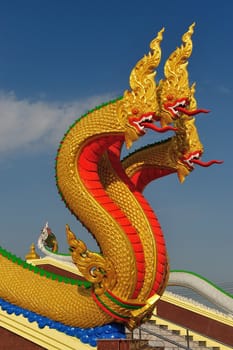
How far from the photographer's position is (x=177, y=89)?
7102mm

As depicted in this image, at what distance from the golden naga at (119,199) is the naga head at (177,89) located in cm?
1

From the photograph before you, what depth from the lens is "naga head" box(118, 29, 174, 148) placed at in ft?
22.8

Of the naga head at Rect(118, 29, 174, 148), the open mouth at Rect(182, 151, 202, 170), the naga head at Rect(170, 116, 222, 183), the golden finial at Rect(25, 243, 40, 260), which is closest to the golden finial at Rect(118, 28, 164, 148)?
the naga head at Rect(118, 29, 174, 148)

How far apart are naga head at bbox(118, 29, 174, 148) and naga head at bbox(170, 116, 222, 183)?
807mm

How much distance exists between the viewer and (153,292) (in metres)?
7.30

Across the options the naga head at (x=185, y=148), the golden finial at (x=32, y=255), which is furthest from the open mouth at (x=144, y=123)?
the golden finial at (x=32, y=255)

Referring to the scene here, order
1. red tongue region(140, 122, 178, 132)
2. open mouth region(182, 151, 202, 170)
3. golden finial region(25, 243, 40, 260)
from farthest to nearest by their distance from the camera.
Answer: golden finial region(25, 243, 40, 260) → open mouth region(182, 151, 202, 170) → red tongue region(140, 122, 178, 132)

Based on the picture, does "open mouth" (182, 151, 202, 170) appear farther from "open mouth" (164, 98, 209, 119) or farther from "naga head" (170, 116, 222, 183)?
"open mouth" (164, 98, 209, 119)

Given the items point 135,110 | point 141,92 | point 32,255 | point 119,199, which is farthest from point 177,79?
point 32,255

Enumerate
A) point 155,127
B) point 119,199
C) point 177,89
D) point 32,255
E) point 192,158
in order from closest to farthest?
point 155,127 < point 177,89 < point 119,199 < point 192,158 < point 32,255

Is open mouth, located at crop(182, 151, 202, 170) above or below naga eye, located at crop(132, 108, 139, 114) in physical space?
below

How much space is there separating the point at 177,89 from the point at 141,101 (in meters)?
0.52

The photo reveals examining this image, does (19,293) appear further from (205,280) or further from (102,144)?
(205,280)

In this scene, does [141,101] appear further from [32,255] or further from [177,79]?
[32,255]
